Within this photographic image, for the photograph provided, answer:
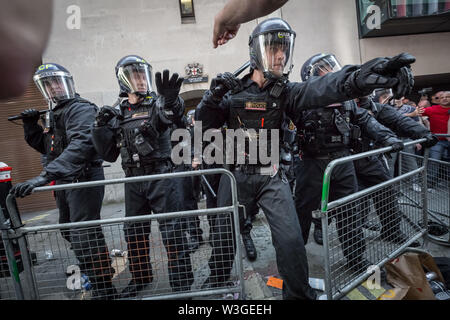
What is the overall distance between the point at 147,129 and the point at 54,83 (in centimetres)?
144

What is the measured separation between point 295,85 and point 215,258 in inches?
65.8

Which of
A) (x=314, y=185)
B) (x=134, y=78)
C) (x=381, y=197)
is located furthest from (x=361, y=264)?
(x=134, y=78)

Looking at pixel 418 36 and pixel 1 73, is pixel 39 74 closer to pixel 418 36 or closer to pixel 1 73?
pixel 1 73

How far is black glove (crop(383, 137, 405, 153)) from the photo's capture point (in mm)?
2366

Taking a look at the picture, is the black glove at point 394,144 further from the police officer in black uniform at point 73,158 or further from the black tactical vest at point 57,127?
the black tactical vest at point 57,127

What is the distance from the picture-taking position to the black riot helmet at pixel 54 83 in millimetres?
2680

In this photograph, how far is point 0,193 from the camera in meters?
2.65

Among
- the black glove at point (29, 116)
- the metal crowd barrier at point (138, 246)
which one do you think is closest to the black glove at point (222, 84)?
the metal crowd barrier at point (138, 246)

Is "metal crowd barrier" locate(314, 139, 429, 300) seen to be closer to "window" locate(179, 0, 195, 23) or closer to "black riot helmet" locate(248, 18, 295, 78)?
"black riot helmet" locate(248, 18, 295, 78)

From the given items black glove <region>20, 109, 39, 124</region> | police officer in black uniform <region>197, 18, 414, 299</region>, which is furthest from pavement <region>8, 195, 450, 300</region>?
black glove <region>20, 109, 39, 124</region>

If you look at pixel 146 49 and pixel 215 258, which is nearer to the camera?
pixel 215 258

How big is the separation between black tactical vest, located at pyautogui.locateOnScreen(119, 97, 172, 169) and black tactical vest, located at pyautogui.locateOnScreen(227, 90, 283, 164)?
84cm

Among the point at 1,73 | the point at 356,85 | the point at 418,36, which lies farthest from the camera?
the point at 418,36
